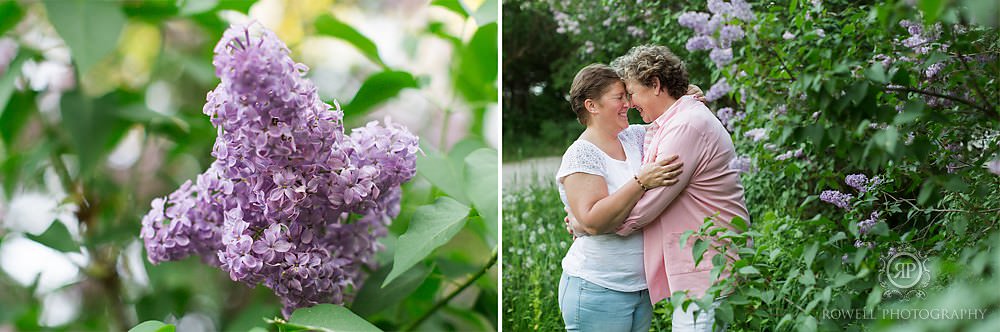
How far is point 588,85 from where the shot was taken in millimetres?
807

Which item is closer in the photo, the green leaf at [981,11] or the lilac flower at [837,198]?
the green leaf at [981,11]

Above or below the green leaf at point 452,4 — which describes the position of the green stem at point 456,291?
below

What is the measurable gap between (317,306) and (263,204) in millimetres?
84

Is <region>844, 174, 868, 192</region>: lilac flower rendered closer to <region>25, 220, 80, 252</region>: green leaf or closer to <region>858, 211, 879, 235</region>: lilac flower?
<region>858, 211, 879, 235</region>: lilac flower

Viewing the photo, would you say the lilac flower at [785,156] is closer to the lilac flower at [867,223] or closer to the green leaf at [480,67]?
the lilac flower at [867,223]

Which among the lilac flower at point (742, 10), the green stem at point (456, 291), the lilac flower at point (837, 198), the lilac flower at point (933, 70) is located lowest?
the green stem at point (456, 291)

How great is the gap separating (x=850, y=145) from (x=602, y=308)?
12.9 inches

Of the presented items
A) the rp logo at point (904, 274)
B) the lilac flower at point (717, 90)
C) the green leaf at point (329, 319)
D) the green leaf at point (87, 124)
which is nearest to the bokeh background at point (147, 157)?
the green leaf at point (87, 124)

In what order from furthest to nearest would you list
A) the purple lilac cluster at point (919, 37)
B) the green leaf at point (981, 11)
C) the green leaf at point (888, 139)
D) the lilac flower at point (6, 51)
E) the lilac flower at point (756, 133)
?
the lilac flower at point (6, 51) → the lilac flower at point (756, 133) → the purple lilac cluster at point (919, 37) → the green leaf at point (888, 139) → the green leaf at point (981, 11)

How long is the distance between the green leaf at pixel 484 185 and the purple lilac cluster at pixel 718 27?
0.23 m

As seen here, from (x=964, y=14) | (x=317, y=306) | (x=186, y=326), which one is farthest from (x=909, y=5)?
(x=186, y=326)

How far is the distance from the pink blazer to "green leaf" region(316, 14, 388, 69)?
30 centimetres

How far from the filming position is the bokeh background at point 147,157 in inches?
29.9

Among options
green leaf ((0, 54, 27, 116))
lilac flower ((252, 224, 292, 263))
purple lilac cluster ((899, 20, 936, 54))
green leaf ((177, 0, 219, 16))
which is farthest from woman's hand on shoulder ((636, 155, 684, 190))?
green leaf ((0, 54, 27, 116))
